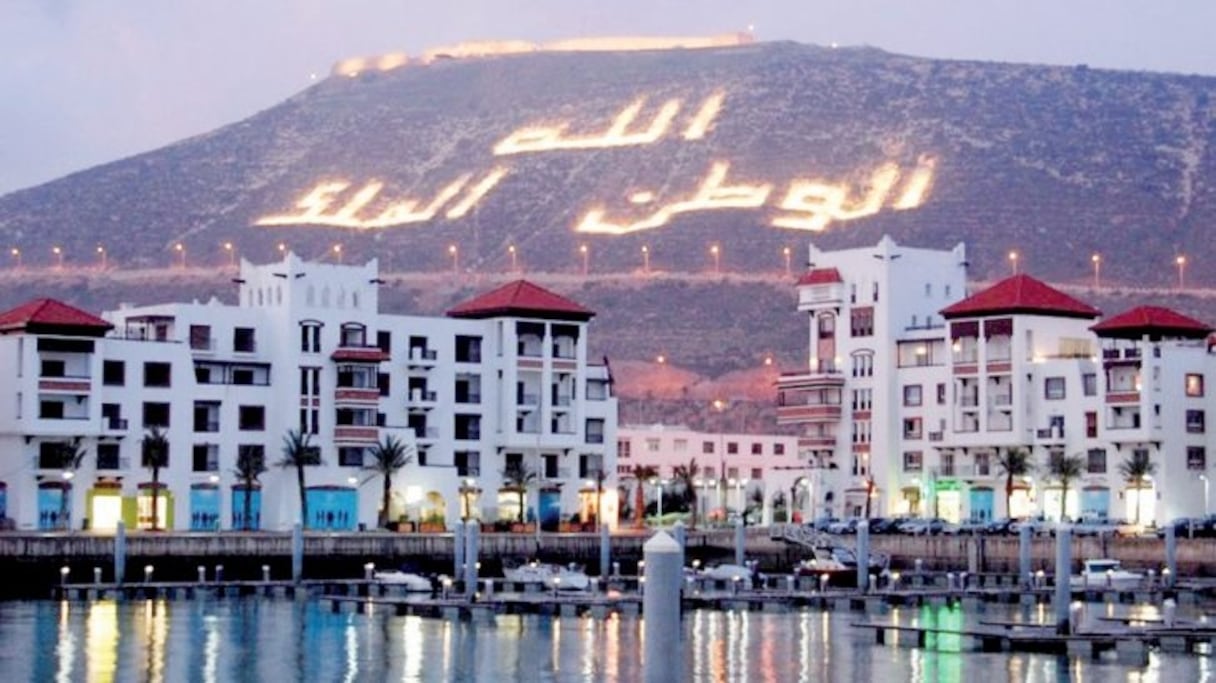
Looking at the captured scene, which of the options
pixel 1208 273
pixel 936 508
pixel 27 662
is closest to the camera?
pixel 27 662

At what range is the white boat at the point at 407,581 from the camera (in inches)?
3450

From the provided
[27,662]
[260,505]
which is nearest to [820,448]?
[260,505]

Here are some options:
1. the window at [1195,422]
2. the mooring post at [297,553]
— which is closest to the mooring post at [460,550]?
the mooring post at [297,553]

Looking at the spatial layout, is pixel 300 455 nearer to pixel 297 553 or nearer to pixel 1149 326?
pixel 297 553

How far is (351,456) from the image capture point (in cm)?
10869

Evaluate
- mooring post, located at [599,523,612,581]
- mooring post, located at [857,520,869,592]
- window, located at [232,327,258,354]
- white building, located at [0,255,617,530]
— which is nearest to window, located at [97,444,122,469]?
white building, located at [0,255,617,530]

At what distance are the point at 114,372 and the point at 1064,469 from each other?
3847 cm

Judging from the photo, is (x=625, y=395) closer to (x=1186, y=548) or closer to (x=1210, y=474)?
(x=1210, y=474)

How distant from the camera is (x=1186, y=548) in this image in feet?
314

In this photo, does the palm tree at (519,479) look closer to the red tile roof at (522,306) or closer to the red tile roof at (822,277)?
the red tile roof at (522,306)

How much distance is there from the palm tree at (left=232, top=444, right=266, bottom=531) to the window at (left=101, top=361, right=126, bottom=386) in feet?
18.3

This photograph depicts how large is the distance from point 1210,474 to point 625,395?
222 feet

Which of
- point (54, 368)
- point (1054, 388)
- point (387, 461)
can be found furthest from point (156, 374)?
point (1054, 388)

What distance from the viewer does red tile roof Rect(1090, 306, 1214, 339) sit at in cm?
11062
